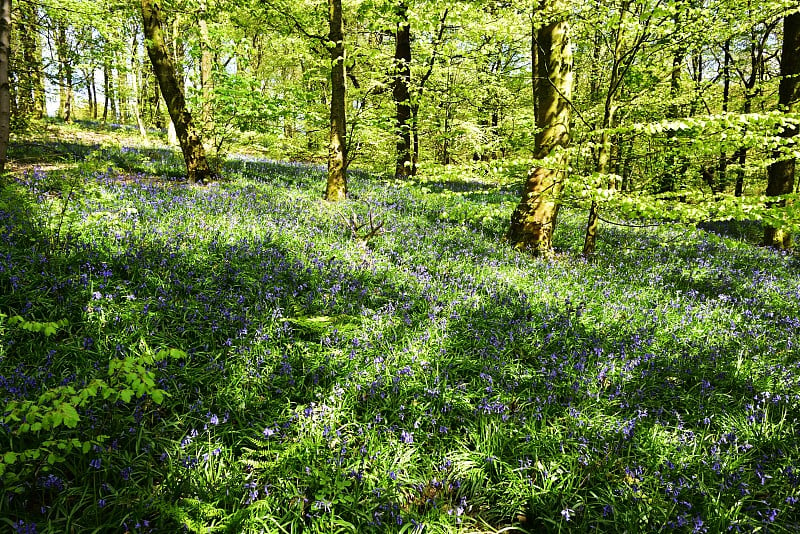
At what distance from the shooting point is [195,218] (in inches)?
264

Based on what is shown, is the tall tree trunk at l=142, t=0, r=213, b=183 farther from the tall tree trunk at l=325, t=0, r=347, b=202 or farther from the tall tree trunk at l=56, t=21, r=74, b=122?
the tall tree trunk at l=325, t=0, r=347, b=202

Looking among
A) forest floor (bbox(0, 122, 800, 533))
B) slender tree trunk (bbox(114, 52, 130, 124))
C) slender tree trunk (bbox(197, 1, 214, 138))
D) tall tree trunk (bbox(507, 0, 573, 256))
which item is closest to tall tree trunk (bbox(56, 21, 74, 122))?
slender tree trunk (bbox(114, 52, 130, 124))

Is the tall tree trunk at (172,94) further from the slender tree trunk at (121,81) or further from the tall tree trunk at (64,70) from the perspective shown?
the slender tree trunk at (121,81)

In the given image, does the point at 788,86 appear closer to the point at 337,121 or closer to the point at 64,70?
the point at 337,121

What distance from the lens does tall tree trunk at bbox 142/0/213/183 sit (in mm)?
9523

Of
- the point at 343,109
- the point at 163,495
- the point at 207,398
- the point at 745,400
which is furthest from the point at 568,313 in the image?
the point at 343,109

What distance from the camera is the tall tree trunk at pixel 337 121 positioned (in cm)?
1031

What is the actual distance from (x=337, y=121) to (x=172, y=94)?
14.1 ft

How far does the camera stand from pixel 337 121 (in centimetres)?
1075

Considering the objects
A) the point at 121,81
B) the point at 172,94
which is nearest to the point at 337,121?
the point at 172,94

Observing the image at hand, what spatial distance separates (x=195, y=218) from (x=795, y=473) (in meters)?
7.93

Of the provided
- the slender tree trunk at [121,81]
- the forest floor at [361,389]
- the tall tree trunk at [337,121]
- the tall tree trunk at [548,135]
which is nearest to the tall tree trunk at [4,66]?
the forest floor at [361,389]

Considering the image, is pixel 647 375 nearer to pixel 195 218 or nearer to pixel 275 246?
pixel 275 246

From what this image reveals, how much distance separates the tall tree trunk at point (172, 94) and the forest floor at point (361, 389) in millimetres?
4134
